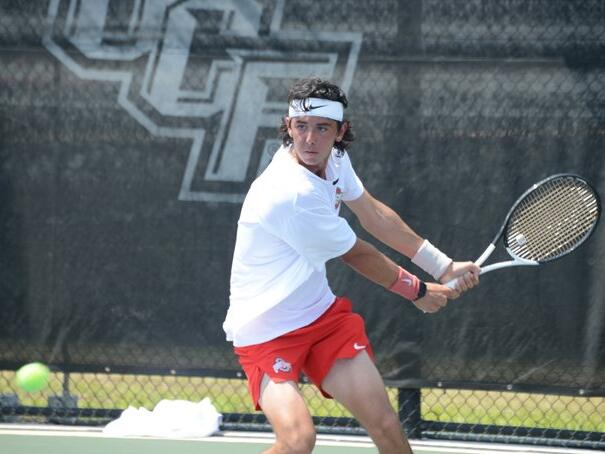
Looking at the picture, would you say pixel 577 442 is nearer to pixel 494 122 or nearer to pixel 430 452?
pixel 430 452

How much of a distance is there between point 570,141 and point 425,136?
635 millimetres

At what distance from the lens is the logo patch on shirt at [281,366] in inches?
150

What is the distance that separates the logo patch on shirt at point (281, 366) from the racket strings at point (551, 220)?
1040 mm

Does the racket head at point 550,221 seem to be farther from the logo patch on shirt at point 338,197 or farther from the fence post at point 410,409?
the fence post at point 410,409

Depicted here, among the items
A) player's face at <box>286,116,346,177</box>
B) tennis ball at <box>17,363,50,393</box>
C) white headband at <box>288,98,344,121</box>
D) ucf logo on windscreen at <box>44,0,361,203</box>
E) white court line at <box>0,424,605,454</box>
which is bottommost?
white court line at <box>0,424,605,454</box>

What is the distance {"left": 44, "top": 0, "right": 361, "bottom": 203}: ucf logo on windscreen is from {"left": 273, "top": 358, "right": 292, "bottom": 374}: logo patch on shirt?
5.77 feet

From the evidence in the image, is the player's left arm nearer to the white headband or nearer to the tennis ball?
the white headband

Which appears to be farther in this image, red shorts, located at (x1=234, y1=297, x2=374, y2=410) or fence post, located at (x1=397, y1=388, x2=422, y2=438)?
fence post, located at (x1=397, y1=388, x2=422, y2=438)

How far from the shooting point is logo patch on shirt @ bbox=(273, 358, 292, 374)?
3816 mm

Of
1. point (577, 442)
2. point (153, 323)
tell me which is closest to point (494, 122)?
point (577, 442)

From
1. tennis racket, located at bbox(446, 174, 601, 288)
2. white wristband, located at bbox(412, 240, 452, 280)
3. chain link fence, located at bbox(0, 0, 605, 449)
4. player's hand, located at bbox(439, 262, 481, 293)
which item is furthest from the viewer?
chain link fence, located at bbox(0, 0, 605, 449)

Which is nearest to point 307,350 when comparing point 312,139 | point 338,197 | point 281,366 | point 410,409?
point 281,366

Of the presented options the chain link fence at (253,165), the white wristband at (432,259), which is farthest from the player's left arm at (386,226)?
the chain link fence at (253,165)

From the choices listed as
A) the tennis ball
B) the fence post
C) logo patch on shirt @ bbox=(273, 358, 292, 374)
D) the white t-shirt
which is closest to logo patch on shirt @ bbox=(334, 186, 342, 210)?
the white t-shirt
